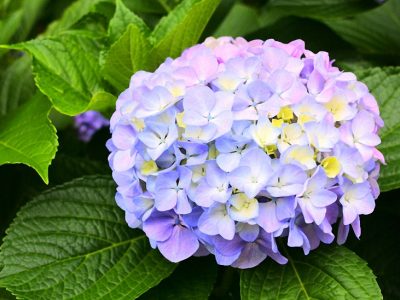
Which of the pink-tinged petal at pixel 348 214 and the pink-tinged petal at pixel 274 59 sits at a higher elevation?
the pink-tinged petal at pixel 274 59

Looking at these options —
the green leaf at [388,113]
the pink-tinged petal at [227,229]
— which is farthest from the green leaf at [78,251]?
the green leaf at [388,113]

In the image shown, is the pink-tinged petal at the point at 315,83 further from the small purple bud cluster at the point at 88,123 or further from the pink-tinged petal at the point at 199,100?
the small purple bud cluster at the point at 88,123


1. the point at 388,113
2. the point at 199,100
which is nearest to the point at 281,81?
the point at 199,100

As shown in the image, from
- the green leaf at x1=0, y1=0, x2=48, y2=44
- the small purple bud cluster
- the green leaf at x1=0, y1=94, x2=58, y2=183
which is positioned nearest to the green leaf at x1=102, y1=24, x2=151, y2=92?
the green leaf at x1=0, y1=94, x2=58, y2=183

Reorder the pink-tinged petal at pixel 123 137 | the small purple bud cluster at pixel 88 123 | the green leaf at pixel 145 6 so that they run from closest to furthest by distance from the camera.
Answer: the pink-tinged petal at pixel 123 137 → the green leaf at pixel 145 6 → the small purple bud cluster at pixel 88 123

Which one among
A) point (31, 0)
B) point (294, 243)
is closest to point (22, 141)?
point (294, 243)

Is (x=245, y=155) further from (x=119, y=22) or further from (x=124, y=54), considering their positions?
(x=119, y=22)

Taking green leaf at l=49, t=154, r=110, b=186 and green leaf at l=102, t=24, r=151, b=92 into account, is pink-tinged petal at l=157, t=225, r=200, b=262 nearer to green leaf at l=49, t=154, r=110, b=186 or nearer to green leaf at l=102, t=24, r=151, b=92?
green leaf at l=102, t=24, r=151, b=92
